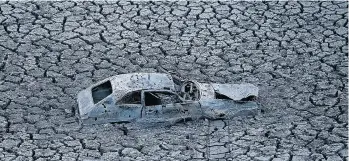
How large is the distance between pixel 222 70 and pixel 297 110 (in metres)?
1.64

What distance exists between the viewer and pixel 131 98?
1198cm

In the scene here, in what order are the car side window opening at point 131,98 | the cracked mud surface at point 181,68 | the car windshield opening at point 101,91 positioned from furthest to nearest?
1. the car windshield opening at point 101,91
2. the car side window opening at point 131,98
3. the cracked mud surface at point 181,68

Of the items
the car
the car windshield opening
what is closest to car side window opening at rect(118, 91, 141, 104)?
the car

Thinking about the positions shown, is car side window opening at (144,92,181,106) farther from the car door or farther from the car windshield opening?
the car windshield opening

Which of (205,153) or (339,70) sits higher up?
(339,70)

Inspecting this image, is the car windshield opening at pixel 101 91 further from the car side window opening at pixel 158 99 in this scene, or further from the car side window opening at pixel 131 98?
the car side window opening at pixel 158 99

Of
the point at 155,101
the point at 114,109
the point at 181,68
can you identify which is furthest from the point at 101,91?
the point at 181,68

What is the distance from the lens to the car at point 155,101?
11961mm

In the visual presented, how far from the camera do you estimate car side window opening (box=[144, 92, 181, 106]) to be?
12.0 metres

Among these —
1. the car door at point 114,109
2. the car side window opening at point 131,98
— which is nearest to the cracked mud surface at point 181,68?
the car door at point 114,109

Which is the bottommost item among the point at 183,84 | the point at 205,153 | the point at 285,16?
the point at 205,153

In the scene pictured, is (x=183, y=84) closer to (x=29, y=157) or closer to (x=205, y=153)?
(x=205, y=153)

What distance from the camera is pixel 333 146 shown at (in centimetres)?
1157

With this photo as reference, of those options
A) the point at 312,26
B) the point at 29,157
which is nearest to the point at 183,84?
the point at 29,157
